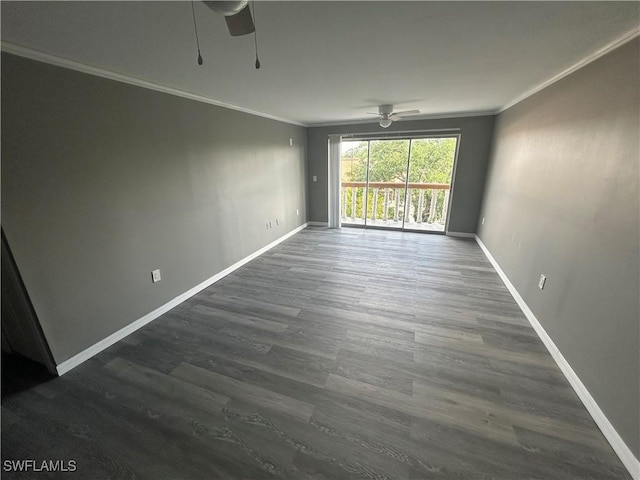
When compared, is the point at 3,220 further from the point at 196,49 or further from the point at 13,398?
the point at 196,49

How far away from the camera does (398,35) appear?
143cm

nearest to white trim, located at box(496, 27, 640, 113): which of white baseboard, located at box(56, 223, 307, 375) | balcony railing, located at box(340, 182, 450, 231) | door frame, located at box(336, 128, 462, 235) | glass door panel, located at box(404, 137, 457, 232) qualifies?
door frame, located at box(336, 128, 462, 235)

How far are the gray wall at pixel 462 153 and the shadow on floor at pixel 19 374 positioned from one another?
471 cm

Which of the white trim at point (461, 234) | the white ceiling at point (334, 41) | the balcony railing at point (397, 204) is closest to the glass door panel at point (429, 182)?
the balcony railing at point (397, 204)

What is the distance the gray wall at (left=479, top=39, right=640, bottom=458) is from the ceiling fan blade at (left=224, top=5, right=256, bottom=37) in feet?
6.74

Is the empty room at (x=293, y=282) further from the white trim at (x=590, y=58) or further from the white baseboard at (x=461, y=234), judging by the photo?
the white baseboard at (x=461, y=234)

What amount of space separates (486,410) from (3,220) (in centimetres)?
310

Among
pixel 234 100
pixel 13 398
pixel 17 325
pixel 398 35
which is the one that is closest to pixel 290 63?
pixel 398 35

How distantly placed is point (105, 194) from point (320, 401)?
7.30ft

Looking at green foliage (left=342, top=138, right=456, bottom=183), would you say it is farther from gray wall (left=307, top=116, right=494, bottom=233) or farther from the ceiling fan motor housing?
the ceiling fan motor housing

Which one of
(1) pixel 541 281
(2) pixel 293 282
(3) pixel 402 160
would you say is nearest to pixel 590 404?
(1) pixel 541 281

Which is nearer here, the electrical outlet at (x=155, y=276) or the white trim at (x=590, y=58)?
the white trim at (x=590, y=58)

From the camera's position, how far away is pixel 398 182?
529 cm

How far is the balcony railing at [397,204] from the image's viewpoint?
5.18 meters
